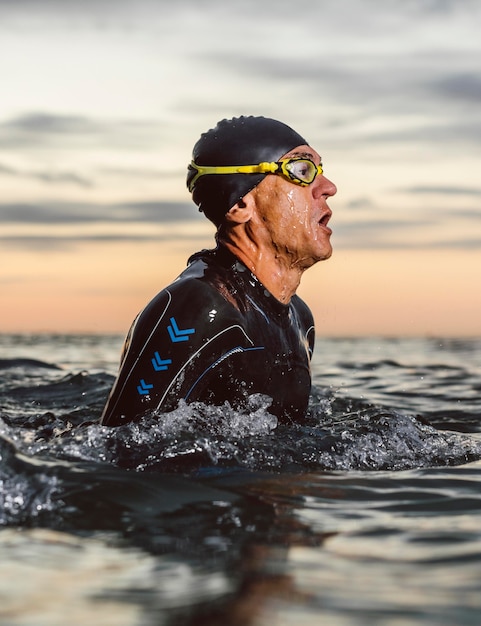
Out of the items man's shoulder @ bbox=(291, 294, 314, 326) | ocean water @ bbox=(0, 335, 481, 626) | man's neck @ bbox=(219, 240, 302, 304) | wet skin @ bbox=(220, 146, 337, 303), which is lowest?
ocean water @ bbox=(0, 335, 481, 626)

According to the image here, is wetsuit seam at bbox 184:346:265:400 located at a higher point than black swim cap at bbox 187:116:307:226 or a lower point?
lower

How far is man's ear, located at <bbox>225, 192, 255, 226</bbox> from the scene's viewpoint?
18.7 ft

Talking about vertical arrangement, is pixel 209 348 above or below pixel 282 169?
below

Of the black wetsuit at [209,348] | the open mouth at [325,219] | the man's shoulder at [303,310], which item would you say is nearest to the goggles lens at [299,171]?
the open mouth at [325,219]

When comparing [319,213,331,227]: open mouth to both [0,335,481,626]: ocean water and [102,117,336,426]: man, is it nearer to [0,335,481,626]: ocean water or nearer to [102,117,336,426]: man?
[102,117,336,426]: man

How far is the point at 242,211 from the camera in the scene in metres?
5.74

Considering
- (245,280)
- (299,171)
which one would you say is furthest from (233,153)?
(245,280)

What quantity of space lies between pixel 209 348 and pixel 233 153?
4.61 ft

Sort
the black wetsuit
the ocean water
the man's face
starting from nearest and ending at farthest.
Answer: the ocean water → the black wetsuit → the man's face

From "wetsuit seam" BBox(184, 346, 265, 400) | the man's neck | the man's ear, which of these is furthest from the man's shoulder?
"wetsuit seam" BBox(184, 346, 265, 400)

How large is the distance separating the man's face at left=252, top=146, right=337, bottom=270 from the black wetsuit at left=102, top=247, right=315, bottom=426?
0.29 m

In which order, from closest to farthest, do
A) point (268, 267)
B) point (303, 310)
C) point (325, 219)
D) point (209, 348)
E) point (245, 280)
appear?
point (209, 348) < point (245, 280) < point (268, 267) < point (325, 219) < point (303, 310)

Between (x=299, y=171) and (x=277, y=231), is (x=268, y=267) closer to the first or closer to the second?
(x=277, y=231)

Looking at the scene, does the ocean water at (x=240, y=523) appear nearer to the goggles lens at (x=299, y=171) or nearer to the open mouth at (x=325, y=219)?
the open mouth at (x=325, y=219)
